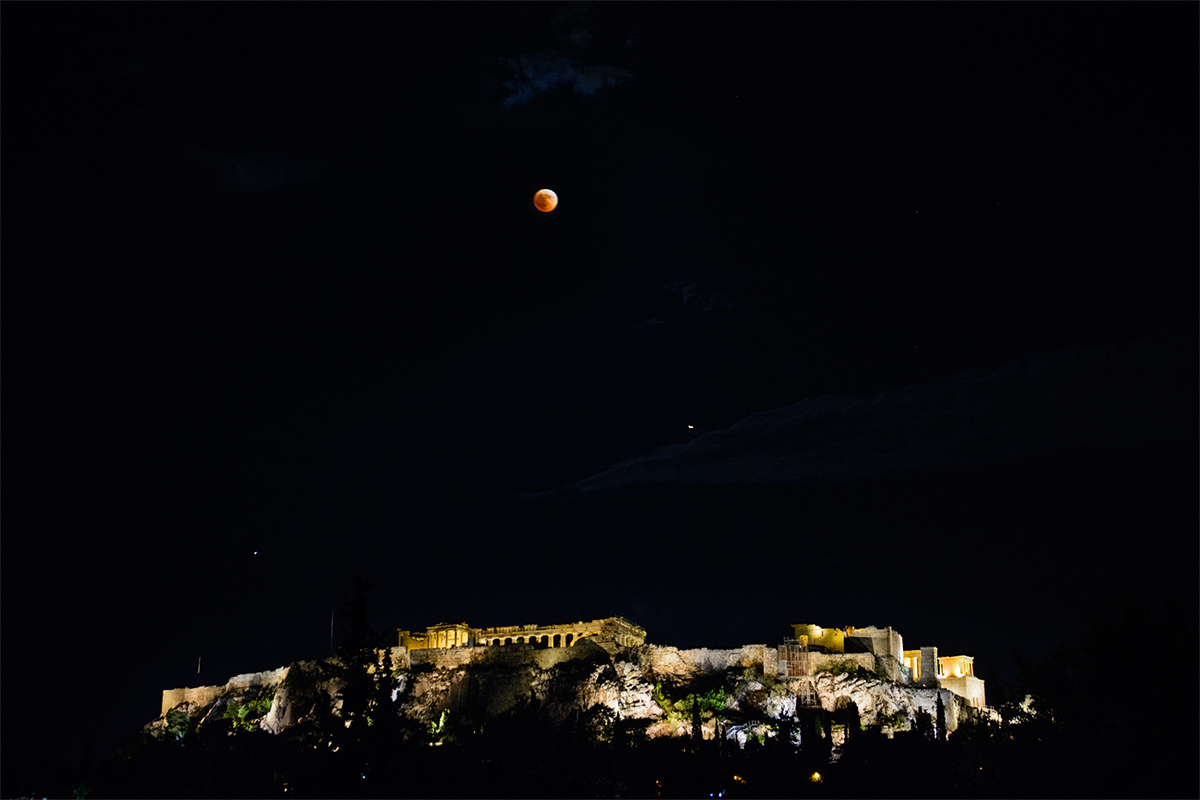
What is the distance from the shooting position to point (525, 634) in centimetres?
8581

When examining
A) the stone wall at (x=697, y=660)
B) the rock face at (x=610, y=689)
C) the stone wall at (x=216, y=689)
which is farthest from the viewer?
the stone wall at (x=216, y=689)

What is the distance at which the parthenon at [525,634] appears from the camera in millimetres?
83312

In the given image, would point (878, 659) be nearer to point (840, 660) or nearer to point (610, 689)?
point (840, 660)

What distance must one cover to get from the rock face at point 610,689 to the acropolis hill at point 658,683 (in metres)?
0.09

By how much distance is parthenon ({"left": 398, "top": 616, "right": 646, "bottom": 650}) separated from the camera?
83.3 m

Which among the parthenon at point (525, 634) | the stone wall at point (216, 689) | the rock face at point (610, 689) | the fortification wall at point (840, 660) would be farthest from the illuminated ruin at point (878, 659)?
the stone wall at point (216, 689)

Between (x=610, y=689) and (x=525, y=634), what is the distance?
945 inches

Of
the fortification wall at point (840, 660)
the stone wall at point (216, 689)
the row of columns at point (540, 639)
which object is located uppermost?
the fortification wall at point (840, 660)

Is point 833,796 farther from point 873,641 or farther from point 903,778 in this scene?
point 873,641

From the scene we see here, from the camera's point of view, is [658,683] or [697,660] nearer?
[658,683]

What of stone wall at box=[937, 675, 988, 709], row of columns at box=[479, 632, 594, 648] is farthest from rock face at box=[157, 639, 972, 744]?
row of columns at box=[479, 632, 594, 648]

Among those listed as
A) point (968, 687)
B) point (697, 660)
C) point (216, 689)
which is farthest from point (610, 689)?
point (216, 689)

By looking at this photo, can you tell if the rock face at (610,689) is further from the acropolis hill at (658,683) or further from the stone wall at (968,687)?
the stone wall at (968,687)

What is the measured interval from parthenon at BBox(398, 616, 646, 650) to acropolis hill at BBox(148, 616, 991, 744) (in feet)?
5.99
